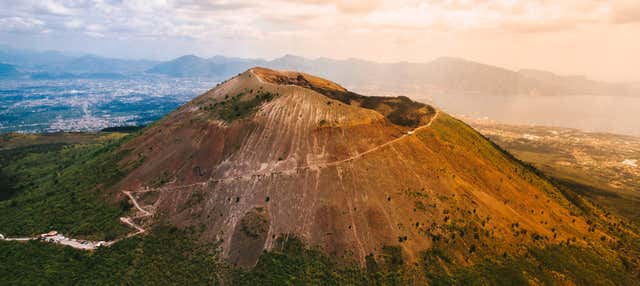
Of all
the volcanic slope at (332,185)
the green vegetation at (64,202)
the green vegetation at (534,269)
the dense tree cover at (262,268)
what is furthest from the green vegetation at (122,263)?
the green vegetation at (534,269)

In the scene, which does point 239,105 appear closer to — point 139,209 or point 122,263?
point 139,209

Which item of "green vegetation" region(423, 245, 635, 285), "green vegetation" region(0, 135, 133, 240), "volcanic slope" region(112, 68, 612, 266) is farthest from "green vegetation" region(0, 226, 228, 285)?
"green vegetation" region(423, 245, 635, 285)

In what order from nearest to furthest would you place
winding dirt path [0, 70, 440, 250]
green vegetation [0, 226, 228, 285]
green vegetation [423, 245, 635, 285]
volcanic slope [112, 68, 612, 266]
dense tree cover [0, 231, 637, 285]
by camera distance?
dense tree cover [0, 231, 637, 285] < green vegetation [0, 226, 228, 285] < green vegetation [423, 245, 635, 285] < volcanic slope [112, 68, 612, 266] < winding dirt path [0, 70, 440, 250]

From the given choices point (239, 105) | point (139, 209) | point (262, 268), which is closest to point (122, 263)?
point (139, 209)

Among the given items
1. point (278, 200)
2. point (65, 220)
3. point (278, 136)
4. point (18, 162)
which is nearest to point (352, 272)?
point (278, 200)

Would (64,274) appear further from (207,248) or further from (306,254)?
(306,254)

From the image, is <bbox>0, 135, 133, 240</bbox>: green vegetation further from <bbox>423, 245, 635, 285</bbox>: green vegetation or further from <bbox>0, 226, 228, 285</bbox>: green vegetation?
<bbox>423, 245, 635, 285</bbox>: green vegetation
